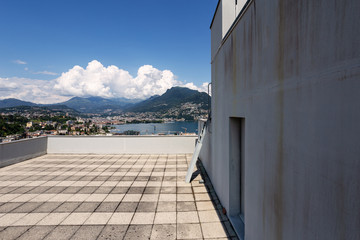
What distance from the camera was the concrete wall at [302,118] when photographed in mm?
1006

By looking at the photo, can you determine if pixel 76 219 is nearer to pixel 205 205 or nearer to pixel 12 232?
pixel 12 232

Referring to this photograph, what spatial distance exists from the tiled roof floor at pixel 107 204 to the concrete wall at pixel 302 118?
1445 millimetres

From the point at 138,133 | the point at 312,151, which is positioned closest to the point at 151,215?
the point at 312,151

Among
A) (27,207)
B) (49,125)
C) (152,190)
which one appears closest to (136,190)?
(152,190)

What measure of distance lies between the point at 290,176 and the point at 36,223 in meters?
4.43

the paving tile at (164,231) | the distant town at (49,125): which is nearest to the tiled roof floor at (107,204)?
the paving tile at (164,231)

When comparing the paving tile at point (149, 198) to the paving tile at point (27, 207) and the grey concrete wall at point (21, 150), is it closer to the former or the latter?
the paving tile at point (27, 207)

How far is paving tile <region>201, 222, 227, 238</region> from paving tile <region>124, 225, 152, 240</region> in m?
0.99

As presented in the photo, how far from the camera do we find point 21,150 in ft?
25.6

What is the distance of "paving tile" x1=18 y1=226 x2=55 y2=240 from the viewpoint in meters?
2.98

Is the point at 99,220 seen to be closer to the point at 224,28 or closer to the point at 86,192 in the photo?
the point at 86,192

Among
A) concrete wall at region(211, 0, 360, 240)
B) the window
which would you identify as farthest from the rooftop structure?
concrete wall at region(211, 0, 360, 240)

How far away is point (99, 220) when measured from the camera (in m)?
3.45

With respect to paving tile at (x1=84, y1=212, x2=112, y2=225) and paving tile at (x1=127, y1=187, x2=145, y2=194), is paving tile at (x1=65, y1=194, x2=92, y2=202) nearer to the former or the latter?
paving tile at (x1=84, y1=212, x2=112, y2=225)
